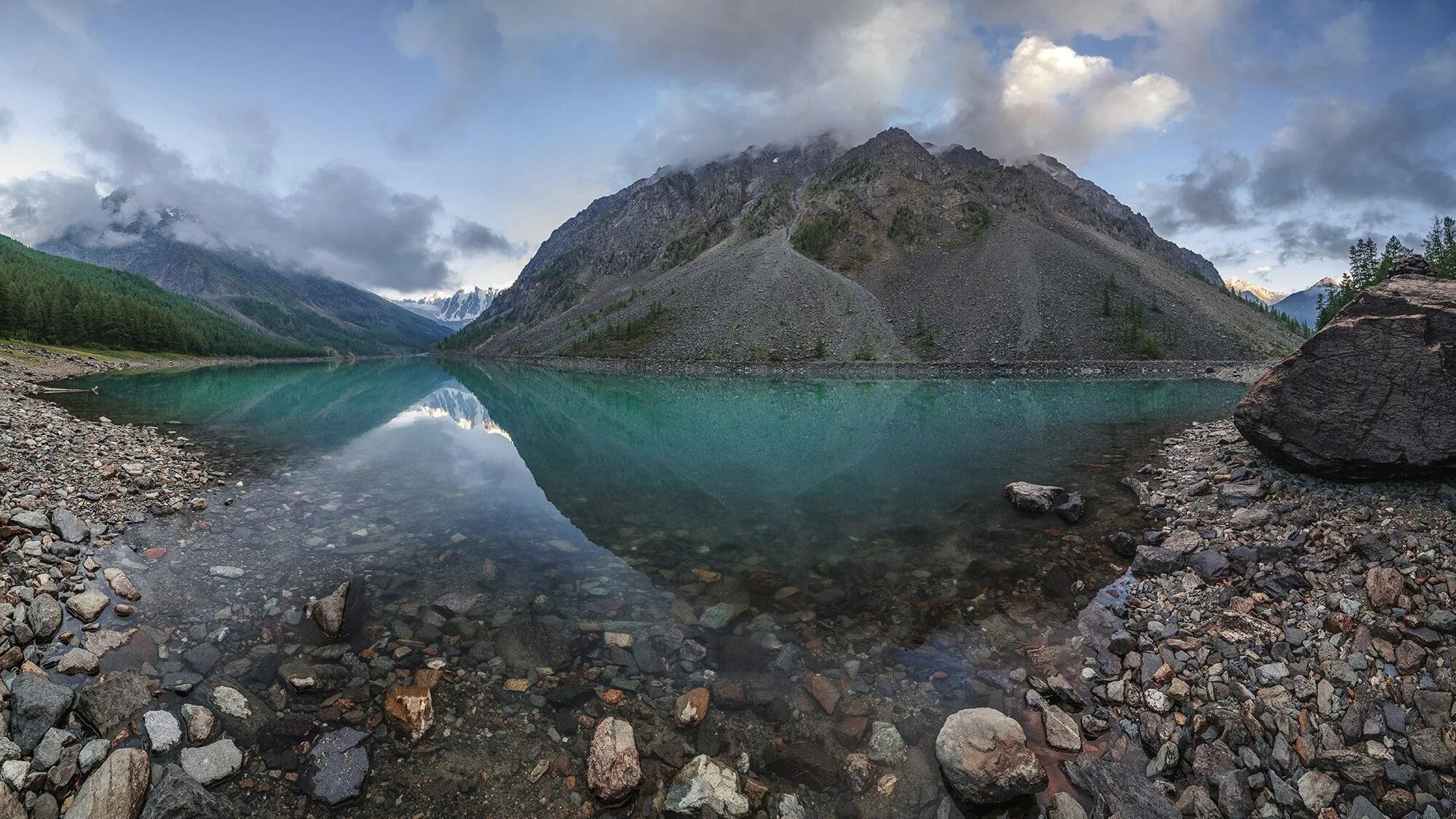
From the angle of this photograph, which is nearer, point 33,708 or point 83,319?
point 33,708

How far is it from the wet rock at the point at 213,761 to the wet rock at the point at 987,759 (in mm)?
8354

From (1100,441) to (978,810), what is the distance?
89.4 ft

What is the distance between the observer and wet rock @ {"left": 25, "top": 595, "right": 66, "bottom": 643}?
814 cm

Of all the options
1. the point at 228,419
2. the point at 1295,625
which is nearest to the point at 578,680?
the point at 1295,625

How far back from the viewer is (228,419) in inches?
1423

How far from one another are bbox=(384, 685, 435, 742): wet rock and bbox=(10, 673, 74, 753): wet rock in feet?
10.7

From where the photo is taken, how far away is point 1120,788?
6543 millimetres

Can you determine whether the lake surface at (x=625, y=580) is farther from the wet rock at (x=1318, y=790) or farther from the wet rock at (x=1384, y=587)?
the wet rock at (x=1384, y=587)

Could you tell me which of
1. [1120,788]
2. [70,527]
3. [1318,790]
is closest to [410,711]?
[1120,788]

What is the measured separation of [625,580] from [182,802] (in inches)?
295

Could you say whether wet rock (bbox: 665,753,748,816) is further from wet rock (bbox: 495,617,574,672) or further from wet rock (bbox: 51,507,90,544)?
wet rock (bbox: 51,507,90,544)

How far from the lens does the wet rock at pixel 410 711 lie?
7309 millimetres

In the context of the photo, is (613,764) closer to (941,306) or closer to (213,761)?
(213,761)

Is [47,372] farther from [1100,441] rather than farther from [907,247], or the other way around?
[907,247]
